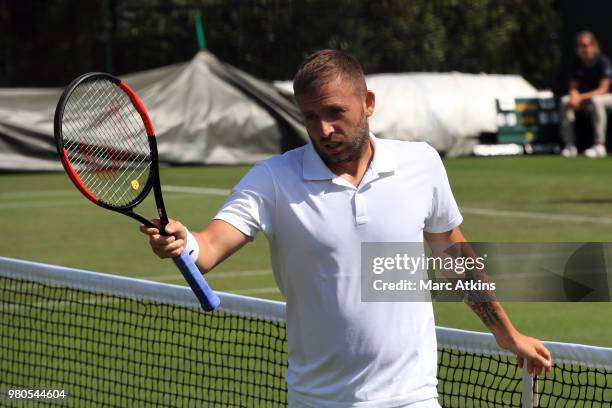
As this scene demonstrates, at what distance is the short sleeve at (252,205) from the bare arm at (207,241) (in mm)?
26

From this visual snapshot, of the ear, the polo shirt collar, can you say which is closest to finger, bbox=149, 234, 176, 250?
the polo shirt collar

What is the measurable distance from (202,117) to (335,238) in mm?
18249

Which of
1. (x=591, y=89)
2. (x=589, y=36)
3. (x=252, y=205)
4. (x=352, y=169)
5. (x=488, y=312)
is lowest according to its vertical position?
(x=488, y=312)

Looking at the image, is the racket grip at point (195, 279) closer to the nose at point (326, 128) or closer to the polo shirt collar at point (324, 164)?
the polo shirt collar at point (324, 164)

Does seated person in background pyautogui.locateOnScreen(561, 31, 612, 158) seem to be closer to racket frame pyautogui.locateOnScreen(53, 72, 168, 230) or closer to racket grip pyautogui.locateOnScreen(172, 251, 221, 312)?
racket frame pyautogui.locateOnScreen(53, 72, 168, 230)

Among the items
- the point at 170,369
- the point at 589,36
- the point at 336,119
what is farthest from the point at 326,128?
the point at 589,36

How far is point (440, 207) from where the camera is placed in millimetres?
4379

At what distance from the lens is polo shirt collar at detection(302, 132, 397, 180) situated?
→ 13.8 ft

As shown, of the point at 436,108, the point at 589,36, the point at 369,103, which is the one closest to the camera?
the point at 369,103

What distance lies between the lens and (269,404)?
24.7ft

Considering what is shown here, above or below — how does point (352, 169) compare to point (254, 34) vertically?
below

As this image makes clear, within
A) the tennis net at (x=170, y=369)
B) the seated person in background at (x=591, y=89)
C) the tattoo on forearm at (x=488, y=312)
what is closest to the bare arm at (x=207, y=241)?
the tattoo on forearm at (x=488, y=312)

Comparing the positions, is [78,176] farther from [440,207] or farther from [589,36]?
[589,36]

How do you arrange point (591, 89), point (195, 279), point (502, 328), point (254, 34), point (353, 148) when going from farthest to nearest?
point (254, 34) → point (591, 89) → point (502, 328) → point (353, 148) → point (195, 279)
